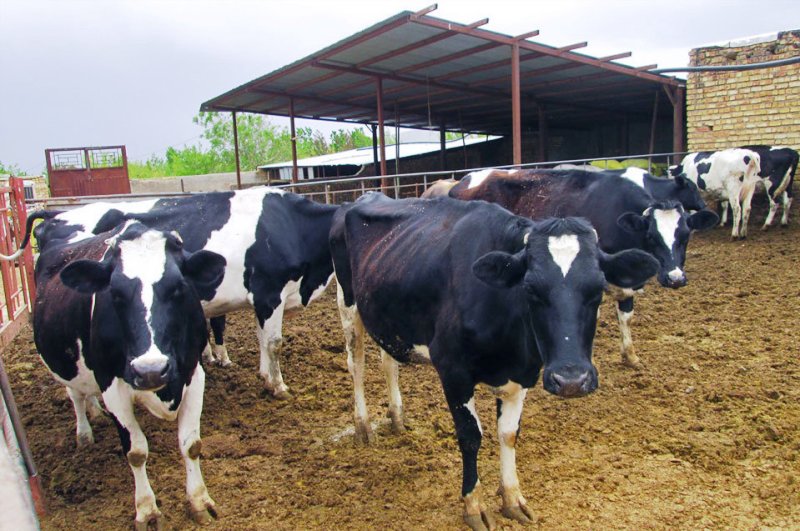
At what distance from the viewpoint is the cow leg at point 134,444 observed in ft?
10.6

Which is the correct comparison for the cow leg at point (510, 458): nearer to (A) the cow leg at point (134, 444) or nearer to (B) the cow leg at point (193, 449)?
(B) the cow leg at point (193, 449)

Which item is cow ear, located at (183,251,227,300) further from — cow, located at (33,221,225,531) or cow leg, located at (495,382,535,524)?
cow leg, located at (495,382,535,524)

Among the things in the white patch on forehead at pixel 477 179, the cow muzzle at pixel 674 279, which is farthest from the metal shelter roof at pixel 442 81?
→ the cow muzzle at pixel 674 279

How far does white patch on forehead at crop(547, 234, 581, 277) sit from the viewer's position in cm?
265

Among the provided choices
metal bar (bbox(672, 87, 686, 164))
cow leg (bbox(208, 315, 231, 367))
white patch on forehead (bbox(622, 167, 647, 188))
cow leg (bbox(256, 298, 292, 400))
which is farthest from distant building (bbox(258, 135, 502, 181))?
cow leg (bbox(256, 298, 292, 400))

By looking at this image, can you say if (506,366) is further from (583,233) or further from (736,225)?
(736,225)

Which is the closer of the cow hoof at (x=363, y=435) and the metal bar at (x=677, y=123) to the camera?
the cow hoof at (x=363, y=435)

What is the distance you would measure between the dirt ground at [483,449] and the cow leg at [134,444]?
0.47 feet

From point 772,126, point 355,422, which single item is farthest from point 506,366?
point 772,126

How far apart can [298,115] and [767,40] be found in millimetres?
12968

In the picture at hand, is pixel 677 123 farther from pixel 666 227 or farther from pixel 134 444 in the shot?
pixel 134 444

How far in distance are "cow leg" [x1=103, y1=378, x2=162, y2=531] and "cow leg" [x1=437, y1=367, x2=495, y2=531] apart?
1705mm

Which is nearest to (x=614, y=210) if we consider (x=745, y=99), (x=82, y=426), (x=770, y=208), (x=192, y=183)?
(x=82, y=426)

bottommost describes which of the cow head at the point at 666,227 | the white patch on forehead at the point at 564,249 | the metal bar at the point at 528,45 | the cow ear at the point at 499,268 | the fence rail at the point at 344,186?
the cow head at the point at 666,227
